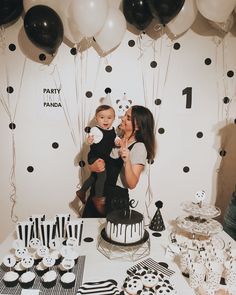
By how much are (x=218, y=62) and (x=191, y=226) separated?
1.34 metres

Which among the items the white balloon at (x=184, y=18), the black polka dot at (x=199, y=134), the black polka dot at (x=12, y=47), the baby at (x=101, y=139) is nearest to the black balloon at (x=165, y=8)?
the white balloon at (x=184, y=18)

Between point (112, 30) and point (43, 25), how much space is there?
0.44 meters

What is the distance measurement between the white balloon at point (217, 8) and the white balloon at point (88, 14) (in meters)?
0.62

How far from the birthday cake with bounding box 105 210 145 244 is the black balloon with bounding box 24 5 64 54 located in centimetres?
123

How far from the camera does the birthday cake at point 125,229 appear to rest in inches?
57.5

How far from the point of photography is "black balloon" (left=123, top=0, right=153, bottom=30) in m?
2.06

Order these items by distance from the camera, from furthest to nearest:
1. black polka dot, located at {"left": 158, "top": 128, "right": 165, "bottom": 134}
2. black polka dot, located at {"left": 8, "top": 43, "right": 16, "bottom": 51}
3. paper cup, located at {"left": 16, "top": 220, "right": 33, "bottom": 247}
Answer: black polka dot, located at {"left": 158, "top": 128, "right": 165, "bottom": 134}
black polka dot, located at {"left": 8, "top": 43, "right": 16, "bottom": 51}
paper cup, located at {"left": 16, "top": 220, "right": 33, "bottom": 247}

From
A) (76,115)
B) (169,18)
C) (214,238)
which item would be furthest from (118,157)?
(169,18)

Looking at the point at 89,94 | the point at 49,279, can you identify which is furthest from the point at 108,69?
Result: the point at 49,279

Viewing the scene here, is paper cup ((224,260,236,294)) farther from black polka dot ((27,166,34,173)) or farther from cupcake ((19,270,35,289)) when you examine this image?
black polka dot ((27,166,34,173))

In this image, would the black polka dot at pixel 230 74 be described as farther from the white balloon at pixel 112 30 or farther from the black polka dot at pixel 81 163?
the black polka dot at pixel 81 163

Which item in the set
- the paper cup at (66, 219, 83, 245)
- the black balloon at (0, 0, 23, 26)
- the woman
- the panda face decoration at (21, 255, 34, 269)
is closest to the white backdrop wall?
the black balloon at (0, 0, 23, 26)

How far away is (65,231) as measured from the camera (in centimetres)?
171

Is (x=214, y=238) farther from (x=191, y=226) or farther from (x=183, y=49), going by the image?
(x=183, y=49)
